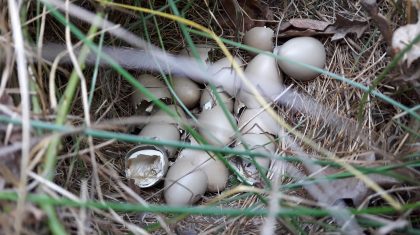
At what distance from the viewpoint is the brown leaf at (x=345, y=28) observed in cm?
137

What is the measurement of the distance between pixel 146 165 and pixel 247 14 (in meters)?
0.54

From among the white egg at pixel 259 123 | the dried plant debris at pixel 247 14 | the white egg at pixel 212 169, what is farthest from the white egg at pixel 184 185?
the dried plant debris at pixel 247 14

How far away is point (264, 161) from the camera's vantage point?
4.41ft

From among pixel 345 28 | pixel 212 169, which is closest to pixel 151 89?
pixel 212 169

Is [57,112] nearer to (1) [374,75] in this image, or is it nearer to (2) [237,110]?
(2) [237,110]

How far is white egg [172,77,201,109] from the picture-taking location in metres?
1.48

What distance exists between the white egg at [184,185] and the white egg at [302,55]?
374 millimetres

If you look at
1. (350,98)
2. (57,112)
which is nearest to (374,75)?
(350,98)

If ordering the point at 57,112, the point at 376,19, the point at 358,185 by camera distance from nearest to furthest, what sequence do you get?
the point at 57,112, the point at 358,185, the point at 376,19

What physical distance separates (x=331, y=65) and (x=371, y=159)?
39 cm

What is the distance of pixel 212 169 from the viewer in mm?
1332

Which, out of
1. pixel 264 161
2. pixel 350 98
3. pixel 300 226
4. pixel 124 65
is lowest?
pixel 300 226

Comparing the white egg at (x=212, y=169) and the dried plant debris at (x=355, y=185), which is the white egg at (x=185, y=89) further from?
the dried plant debris at (x=355, y=185)

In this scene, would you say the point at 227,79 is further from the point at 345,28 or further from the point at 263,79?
the point at 345,28
